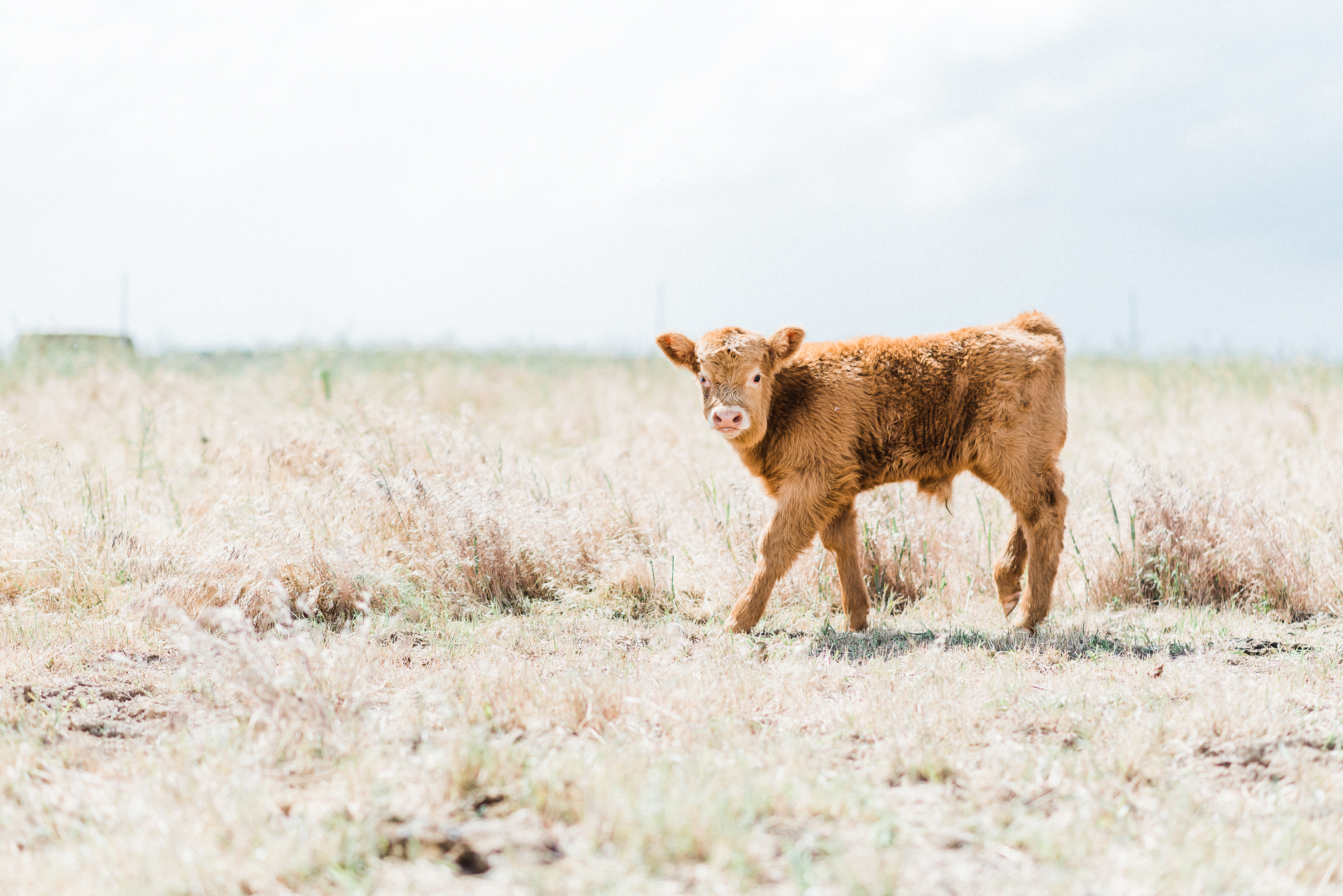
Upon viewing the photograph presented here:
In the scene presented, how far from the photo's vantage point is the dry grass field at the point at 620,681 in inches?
106

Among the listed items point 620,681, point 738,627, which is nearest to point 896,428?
point 738,627

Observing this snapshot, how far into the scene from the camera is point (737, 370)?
205 inches

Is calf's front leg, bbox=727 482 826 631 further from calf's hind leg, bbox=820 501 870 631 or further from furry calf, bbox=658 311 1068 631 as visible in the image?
calf's hind leg, bbox=820 501 870 631

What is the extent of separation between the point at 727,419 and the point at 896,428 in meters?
1.05

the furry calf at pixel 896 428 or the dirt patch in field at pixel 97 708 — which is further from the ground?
the furry calf at pixel 896 428

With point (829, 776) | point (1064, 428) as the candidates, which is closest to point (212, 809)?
point (829, 776)

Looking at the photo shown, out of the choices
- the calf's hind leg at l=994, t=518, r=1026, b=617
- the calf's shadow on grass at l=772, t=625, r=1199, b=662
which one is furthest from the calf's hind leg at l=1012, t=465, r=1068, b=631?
the calf's hind leg at l=994, t=518, r=1026, b=617

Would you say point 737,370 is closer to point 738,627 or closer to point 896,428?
point 896,428

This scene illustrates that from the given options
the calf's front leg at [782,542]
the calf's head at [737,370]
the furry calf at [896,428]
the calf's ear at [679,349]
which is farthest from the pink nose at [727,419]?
the calf's front leg at [782,542]

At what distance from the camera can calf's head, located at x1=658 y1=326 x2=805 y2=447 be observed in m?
5.16

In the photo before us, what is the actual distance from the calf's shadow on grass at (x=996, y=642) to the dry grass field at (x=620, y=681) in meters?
0.04

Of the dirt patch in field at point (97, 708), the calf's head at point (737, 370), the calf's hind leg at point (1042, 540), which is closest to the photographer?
the dirt patch in field at point (97, 708)

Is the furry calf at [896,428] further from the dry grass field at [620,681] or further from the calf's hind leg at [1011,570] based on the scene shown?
the dry grass field at [620,681]

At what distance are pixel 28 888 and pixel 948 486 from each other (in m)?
4.68
